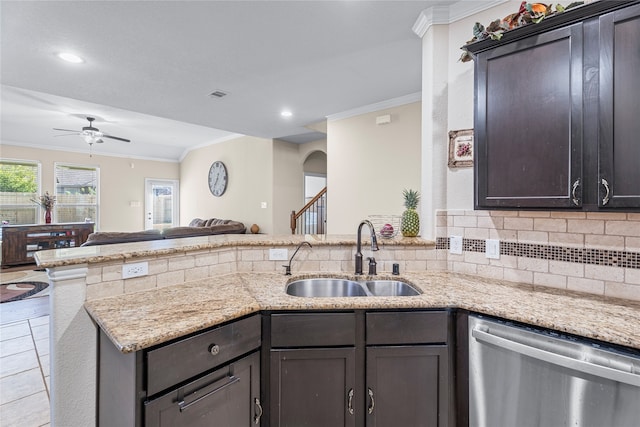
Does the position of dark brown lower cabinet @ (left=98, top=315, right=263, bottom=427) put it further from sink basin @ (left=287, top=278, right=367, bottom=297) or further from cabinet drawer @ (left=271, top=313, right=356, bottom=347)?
sink basin @ (left=287, top=278, right=367, bottom=297)

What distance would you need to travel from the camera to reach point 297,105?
4.00m

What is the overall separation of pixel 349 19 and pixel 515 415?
2559mm

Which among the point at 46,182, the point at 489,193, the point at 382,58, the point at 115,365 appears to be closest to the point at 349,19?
the point at 382,58

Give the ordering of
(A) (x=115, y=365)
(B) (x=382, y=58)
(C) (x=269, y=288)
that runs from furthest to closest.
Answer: (B) (x=382, y=58) < (C) (x=269, y=288) < (A) (x=115, y=365)

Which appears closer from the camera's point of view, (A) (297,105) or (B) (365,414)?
(B) (365,414)

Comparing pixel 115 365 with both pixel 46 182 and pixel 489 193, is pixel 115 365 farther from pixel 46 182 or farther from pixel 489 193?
pixel 46 182

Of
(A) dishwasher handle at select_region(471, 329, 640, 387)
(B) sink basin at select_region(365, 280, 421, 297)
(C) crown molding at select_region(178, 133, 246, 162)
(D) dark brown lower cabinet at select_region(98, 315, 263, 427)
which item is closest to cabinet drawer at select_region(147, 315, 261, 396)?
(D) dark brown lower cabinet at select_region(98, 315, 263, 427)

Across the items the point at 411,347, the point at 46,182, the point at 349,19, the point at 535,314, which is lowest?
the point at 411,347

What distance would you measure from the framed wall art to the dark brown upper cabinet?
0.33 metres

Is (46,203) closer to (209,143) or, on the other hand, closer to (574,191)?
(209,143)

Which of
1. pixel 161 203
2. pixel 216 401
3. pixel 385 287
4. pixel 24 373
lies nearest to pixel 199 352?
pixel 216 401

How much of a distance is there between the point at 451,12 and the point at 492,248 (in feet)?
5.43

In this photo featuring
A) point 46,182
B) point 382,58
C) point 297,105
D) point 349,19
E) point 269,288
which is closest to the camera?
point 269,288

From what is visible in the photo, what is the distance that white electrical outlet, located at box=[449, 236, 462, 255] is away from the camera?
6.61 feet
